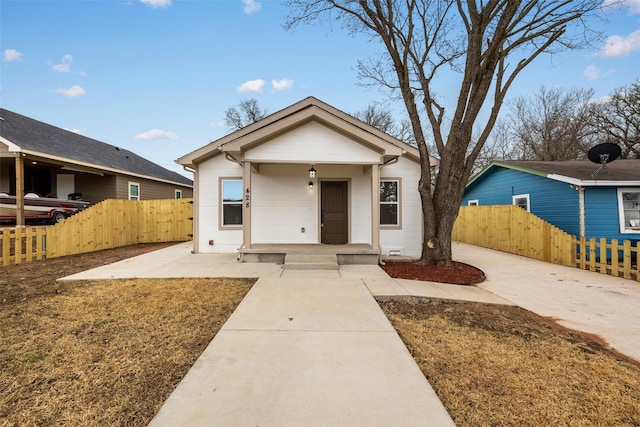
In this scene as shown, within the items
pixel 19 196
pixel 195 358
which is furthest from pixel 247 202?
pixel 19 196

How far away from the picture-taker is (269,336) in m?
3.22

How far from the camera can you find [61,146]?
12547mm

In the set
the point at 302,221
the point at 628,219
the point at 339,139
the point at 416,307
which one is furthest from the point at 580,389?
the point at 628,219

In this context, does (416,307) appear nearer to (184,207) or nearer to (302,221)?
(302,221)

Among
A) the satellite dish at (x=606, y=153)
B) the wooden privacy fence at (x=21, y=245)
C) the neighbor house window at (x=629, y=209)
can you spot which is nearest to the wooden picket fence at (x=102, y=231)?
the wooden privacy fence at (x=21, y=245)

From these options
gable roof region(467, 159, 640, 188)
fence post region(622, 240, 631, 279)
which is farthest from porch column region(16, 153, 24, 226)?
gable roof region(467, 159, 640, 188)

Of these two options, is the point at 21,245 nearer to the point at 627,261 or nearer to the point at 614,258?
the point at 614,258

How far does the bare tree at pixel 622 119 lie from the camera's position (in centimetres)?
1992

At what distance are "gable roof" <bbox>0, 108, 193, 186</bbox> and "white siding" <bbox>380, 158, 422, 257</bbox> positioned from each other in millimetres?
13227

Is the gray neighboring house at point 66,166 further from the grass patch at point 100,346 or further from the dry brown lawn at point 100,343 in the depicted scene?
the grass patch at point 100,346

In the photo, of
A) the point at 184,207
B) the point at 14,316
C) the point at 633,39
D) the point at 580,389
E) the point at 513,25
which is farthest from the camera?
the point at 184,207

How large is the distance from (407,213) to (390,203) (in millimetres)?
642

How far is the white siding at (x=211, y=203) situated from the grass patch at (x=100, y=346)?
3.72 metres

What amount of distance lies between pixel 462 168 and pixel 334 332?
19.1 ft
